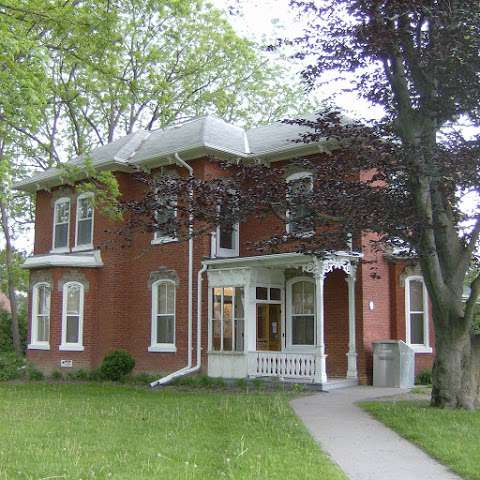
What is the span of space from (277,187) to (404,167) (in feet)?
8.15

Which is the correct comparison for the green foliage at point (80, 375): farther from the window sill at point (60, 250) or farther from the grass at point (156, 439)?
the grass at point (156, 439)

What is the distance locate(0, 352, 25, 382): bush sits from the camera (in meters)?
22.2

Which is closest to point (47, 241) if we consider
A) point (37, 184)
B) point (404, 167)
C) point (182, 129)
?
point (37, 184)

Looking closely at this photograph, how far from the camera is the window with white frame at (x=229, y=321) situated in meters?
19.6

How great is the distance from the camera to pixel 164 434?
9.92 m

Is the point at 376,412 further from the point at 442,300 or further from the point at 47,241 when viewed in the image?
the point at 47,241

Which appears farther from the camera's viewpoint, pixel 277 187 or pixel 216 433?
pixel 277 187

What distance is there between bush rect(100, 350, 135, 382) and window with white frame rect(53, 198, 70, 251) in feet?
15.9

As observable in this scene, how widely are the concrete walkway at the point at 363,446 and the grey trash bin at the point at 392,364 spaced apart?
12.2ft

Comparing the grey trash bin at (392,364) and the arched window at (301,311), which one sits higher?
the arched window at (301,311)

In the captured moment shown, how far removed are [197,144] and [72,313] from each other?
7.28 meters

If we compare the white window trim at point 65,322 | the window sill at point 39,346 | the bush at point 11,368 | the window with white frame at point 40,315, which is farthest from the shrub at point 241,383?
the bush at point 11,368

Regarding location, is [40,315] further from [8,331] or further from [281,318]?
[281,318]

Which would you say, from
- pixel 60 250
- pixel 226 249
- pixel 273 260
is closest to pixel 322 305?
pixel 273 260
